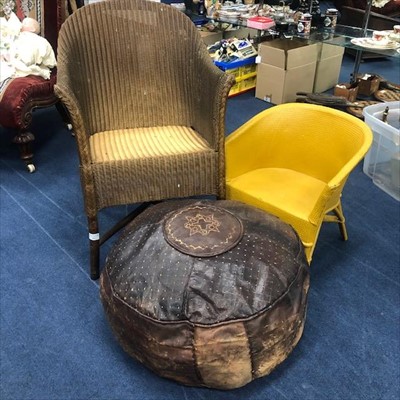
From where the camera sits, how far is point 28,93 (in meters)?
2.14

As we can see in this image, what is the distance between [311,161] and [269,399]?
920 mm

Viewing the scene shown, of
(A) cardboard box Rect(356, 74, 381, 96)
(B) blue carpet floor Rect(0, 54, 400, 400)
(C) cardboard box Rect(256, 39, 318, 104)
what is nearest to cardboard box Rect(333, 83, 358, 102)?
(A) cardboard box Rect(356, 74, 381, 96)

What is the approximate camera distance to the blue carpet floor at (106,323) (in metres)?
1.28

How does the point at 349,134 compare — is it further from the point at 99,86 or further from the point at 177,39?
the point at 99,86

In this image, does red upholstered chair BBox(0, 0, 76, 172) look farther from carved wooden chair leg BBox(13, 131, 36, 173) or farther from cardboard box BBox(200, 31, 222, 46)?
cardboard box BBox(200, 31, 222, 46)

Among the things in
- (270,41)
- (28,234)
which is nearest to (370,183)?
(270,41)

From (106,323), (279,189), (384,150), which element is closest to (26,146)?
(106,323)

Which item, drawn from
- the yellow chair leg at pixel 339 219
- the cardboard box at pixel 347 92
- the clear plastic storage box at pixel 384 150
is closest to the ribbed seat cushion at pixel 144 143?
the yellow chair leg at pixel 339 219

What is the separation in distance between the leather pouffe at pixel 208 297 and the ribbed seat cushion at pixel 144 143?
36 centimetres

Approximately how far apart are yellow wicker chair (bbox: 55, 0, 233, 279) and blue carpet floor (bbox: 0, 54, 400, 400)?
9.0 inches

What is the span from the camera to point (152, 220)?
4.47 feet

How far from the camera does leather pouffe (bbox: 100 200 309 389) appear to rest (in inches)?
44.0

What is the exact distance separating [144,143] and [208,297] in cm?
75

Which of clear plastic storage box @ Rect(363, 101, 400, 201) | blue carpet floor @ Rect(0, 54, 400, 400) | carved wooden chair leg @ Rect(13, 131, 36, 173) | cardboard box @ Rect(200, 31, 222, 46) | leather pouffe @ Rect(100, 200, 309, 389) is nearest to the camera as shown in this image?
leather pouffe @ Rect(100, 200, 309, 389)
